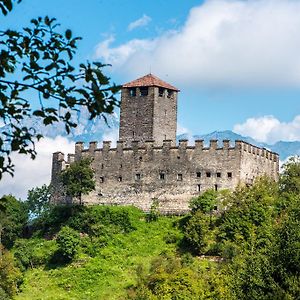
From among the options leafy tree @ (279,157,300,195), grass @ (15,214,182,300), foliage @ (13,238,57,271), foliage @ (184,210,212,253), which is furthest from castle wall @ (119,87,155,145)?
leafy tree @ (279,157,300,195)

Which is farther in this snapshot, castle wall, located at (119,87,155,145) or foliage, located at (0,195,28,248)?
castle wall, located at (119,87,155,145)

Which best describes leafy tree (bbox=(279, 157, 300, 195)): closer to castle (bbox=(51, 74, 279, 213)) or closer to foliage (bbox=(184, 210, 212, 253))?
castle (bbox=(51, 74, 279, 213))

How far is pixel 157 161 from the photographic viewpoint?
61.6 meters

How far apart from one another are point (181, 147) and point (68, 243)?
35.8 feet

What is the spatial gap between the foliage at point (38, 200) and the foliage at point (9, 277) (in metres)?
10.7

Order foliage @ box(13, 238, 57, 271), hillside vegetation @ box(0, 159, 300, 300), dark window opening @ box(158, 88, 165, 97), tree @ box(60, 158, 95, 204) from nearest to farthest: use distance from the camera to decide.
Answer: hillside vegetation @ box(0, 159, 300, 300), foliage @ box(13, 238, 57, 271), tree @ box(60, 158, 95, 204), dark window opening @ box(158, 88, 165, 97)

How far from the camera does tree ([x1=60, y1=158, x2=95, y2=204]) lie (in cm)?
6000

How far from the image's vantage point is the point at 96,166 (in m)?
63.7

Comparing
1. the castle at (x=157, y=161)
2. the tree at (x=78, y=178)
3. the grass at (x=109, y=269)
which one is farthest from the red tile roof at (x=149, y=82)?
the grass at (x=109, y=269)

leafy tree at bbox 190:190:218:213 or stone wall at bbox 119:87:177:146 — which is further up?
stone wall at bbox 119:87:177:146

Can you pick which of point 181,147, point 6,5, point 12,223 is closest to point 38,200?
point 12,223

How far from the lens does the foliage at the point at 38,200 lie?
222ft

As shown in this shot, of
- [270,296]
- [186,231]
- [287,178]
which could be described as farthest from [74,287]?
[270,296]

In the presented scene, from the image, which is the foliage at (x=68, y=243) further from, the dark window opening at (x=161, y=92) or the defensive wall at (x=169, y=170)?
the dark window opening at (x=161, y=92)
